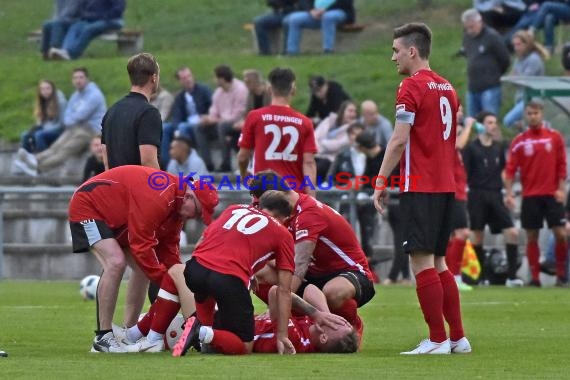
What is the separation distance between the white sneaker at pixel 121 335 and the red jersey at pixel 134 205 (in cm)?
48

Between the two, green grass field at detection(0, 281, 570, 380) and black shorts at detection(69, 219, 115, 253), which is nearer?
green grass field at detection(0, 281, 570, 380)

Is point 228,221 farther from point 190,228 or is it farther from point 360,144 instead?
point 190,228

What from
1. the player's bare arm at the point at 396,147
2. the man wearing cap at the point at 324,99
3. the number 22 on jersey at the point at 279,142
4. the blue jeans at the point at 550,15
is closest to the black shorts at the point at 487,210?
the man wearing cap at the point at 324,99

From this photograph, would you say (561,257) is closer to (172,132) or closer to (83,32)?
(172,132)

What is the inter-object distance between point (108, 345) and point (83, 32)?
18977 mm

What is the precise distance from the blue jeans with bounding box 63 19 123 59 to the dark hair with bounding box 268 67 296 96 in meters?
15.1

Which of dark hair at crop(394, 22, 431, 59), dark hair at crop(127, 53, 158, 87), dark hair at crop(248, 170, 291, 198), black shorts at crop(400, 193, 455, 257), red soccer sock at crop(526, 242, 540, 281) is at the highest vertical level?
dark hair at crop(394, 22, 431, 59)

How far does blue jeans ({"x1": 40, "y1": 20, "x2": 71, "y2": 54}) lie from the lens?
30.1 m

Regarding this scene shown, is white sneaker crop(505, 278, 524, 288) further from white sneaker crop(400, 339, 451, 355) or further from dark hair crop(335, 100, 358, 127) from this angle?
white sneaker crop(400, 339, 451, 355)

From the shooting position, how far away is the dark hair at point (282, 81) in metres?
14.9

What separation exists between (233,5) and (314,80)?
12.6 m

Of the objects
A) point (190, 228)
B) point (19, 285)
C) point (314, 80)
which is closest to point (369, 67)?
point (314, 80)

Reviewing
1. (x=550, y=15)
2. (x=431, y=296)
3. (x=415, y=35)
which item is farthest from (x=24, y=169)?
(x=431, y=296)

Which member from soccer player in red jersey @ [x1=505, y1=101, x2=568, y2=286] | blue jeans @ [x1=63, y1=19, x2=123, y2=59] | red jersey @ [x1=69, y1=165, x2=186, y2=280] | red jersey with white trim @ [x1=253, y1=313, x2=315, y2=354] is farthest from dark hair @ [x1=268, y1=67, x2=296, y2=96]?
blue jeans @ [x1=63, y1=19, x2=123, y2=59]
